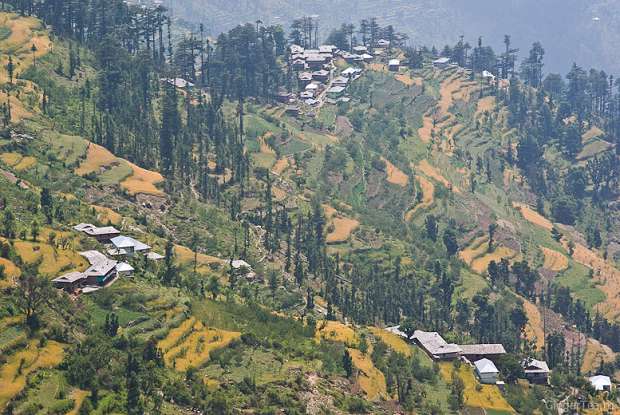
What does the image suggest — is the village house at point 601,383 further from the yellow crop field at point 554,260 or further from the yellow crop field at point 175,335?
the yellow crop field at point 175,335

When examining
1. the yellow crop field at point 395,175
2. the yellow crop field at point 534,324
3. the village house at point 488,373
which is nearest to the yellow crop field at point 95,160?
the yellow crop field at point 395,175

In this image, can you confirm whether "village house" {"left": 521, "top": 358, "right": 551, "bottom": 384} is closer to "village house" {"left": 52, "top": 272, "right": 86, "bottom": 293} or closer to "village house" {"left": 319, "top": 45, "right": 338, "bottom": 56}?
"village house" {"left": 52, "top": 272, "right": 86, "bottom": 293}

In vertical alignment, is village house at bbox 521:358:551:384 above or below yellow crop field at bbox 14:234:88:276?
below

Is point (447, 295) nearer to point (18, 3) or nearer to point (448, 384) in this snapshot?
point (448, 384)

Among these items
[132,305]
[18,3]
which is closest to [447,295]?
[132,305]

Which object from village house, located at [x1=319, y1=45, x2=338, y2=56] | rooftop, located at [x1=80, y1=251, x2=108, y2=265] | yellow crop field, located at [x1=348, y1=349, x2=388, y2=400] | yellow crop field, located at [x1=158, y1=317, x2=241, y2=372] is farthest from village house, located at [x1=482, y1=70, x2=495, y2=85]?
yellow crop field, located at [x1=158, y1=317, x2=241, y2=372]
